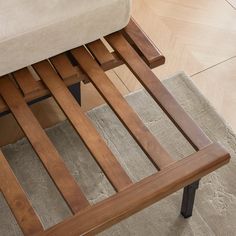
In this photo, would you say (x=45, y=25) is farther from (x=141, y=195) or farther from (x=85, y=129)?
(x=141, y=195)

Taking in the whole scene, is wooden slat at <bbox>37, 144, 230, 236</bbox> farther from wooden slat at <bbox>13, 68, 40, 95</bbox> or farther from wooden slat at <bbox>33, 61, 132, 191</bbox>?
wooden slat at <bbox>13, 68, 40, 95</bbox>

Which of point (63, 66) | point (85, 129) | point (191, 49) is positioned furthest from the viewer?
point (191, 49)

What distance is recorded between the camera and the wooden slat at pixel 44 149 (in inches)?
43.9

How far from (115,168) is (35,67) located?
39 cm

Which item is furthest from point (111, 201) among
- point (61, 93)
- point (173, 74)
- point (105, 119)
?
point (173, 74)

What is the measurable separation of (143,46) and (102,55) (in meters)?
0.12

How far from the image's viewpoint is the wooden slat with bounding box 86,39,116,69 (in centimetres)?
136

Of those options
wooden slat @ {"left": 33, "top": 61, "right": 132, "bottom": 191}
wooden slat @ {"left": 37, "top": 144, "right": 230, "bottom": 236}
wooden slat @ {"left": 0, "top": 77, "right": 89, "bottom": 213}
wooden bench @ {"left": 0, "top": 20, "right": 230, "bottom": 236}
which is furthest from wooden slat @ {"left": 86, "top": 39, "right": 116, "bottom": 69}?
wooden slat @ {"left": 37, "top": 144, "right": 230, "bottom": 236}

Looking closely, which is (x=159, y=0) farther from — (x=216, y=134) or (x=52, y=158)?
(x=52, y=158)

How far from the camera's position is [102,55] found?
53.7 inches

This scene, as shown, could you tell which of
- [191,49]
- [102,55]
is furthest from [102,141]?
[191,49]

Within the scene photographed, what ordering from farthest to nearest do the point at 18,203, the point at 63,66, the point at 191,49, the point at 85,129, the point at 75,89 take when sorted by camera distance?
the point at 191,49 → the point at 75,89 → the point at 63,66 → the point at 85,129 → the point at 18,203

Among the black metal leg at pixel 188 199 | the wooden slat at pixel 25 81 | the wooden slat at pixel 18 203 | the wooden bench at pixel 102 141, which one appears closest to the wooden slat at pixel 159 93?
the wooden bench at pixel 102 141

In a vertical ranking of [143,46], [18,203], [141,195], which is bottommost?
[141,195]
